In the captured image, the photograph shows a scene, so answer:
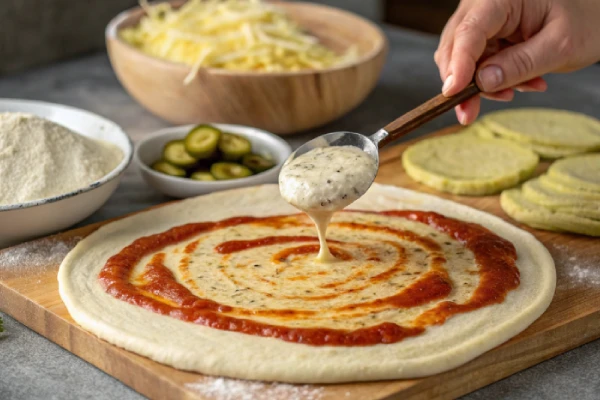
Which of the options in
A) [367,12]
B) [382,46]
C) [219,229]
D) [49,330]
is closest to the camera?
[49,330]

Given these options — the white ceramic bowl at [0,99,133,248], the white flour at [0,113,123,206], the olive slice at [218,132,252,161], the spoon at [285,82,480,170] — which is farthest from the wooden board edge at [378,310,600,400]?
the olive slice at [218,132,252,161]

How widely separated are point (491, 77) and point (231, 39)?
2.05m

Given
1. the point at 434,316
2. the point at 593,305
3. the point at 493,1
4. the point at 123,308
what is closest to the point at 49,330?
the point at 123,308

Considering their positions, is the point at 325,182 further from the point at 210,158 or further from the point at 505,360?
the point at 210,158

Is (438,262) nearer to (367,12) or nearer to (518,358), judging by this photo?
(518,358)

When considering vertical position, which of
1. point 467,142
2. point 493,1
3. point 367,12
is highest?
point 493,1

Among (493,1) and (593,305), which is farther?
(493,1)

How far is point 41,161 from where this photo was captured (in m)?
3.72

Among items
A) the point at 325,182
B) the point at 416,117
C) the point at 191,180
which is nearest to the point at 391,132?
the point at 416,117

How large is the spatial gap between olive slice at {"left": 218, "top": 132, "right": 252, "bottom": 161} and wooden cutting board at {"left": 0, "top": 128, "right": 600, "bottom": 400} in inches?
37.7

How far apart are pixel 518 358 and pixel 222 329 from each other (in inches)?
43.0

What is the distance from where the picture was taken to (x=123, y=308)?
312 cm

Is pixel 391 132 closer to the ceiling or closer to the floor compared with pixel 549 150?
closer to the ceiling

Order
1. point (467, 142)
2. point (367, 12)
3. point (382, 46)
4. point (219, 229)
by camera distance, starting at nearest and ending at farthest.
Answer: point (219, 229) → point (467, 142) → point (382, 46) → point (367, 12)
